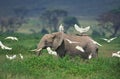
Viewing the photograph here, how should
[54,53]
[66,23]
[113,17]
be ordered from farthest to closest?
[66,23]
[113,17]
[54,53]

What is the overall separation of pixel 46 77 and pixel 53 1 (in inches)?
4809

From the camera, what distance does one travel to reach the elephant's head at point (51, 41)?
15781mm

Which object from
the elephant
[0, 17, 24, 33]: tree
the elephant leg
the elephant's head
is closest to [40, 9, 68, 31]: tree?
[0, 17, 24, 33]: tree

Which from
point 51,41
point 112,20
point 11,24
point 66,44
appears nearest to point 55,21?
point 11,24

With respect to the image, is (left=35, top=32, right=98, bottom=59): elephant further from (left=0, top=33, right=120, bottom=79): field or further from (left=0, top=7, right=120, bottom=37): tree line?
(left=0, top=7, right=120, bottom=37): tree line

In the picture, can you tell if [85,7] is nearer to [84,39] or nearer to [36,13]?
[36,13]

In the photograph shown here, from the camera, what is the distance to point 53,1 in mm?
133000

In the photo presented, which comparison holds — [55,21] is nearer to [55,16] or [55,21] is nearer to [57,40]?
[55,16]

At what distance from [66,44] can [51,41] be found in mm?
645

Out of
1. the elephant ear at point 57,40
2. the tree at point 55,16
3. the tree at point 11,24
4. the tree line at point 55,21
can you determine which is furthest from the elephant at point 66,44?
the tree at point 11,24

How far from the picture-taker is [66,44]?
641 inches

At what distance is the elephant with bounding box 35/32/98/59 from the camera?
Result: 15.8 m

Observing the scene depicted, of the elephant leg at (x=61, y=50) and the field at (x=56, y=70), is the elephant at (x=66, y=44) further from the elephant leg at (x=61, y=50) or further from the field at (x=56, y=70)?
the field at (x=56, y=70)

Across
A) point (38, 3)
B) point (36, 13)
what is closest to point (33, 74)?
point (36, 13)
